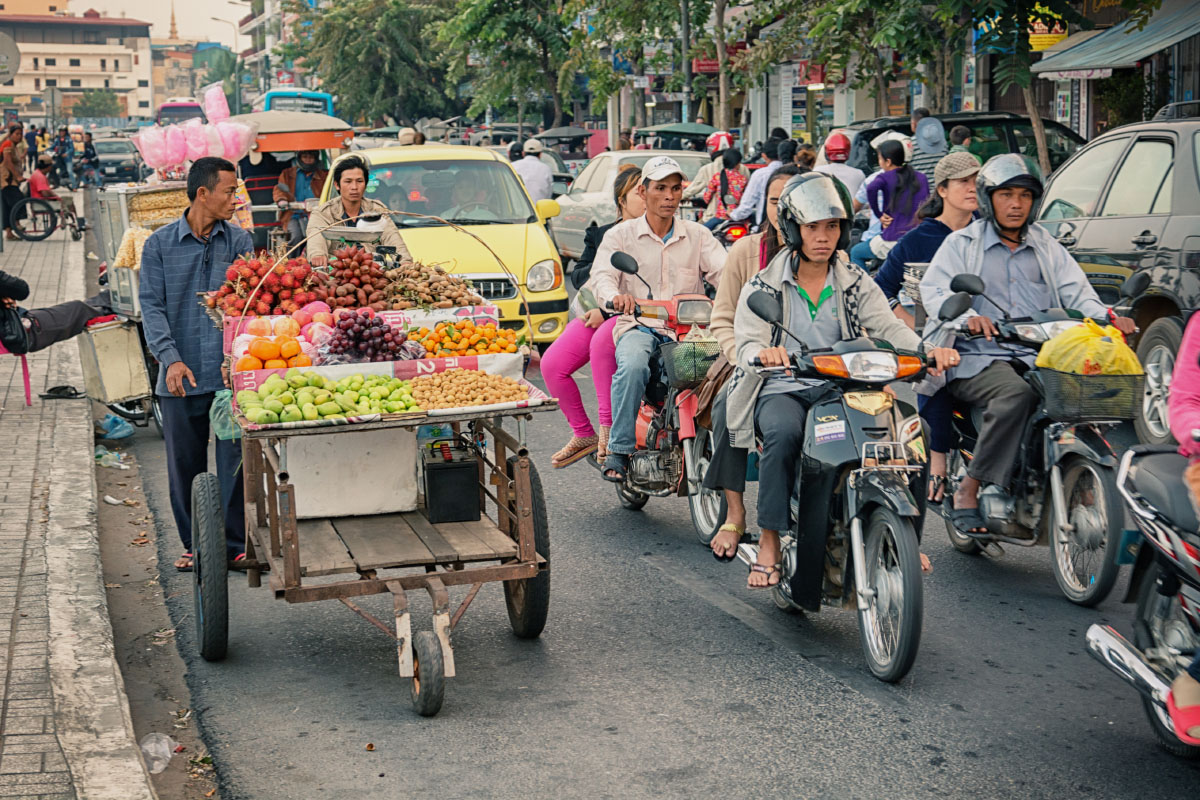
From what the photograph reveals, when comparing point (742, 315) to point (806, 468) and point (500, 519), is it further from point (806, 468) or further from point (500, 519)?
point (500, 519)

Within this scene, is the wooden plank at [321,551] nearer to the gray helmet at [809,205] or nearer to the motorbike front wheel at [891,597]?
the motorbike front wheel at [891,597]

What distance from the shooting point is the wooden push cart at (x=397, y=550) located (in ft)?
16.2

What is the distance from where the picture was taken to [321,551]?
529cm

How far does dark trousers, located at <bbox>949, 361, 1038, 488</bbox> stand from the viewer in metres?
6.14

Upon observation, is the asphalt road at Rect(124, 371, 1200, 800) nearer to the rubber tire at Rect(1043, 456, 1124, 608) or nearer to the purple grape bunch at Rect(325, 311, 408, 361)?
the rubber tire at Rect(1043, 456, 1124, 608)

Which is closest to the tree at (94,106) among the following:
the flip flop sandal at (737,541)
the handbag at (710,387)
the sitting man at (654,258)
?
the sitting man at (654,258)

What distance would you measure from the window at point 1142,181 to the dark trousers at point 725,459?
418 cm

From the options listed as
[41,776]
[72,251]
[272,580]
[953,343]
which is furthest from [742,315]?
[72,251]

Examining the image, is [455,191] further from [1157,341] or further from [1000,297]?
[1000,297]

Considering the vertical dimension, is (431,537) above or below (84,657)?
above

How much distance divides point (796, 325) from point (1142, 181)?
446 cm

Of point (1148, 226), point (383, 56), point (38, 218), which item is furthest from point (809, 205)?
point (383, 56)

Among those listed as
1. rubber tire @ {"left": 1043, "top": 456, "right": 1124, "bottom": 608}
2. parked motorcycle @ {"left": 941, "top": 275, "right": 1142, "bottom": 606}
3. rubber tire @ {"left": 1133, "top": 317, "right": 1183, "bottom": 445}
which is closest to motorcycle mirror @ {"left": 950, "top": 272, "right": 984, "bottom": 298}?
parked motorcycle @ {"left": 941, "top": 275, "right": 1142, "bottom": 606}

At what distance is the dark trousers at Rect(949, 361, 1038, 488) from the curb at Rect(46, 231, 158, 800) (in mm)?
3589
